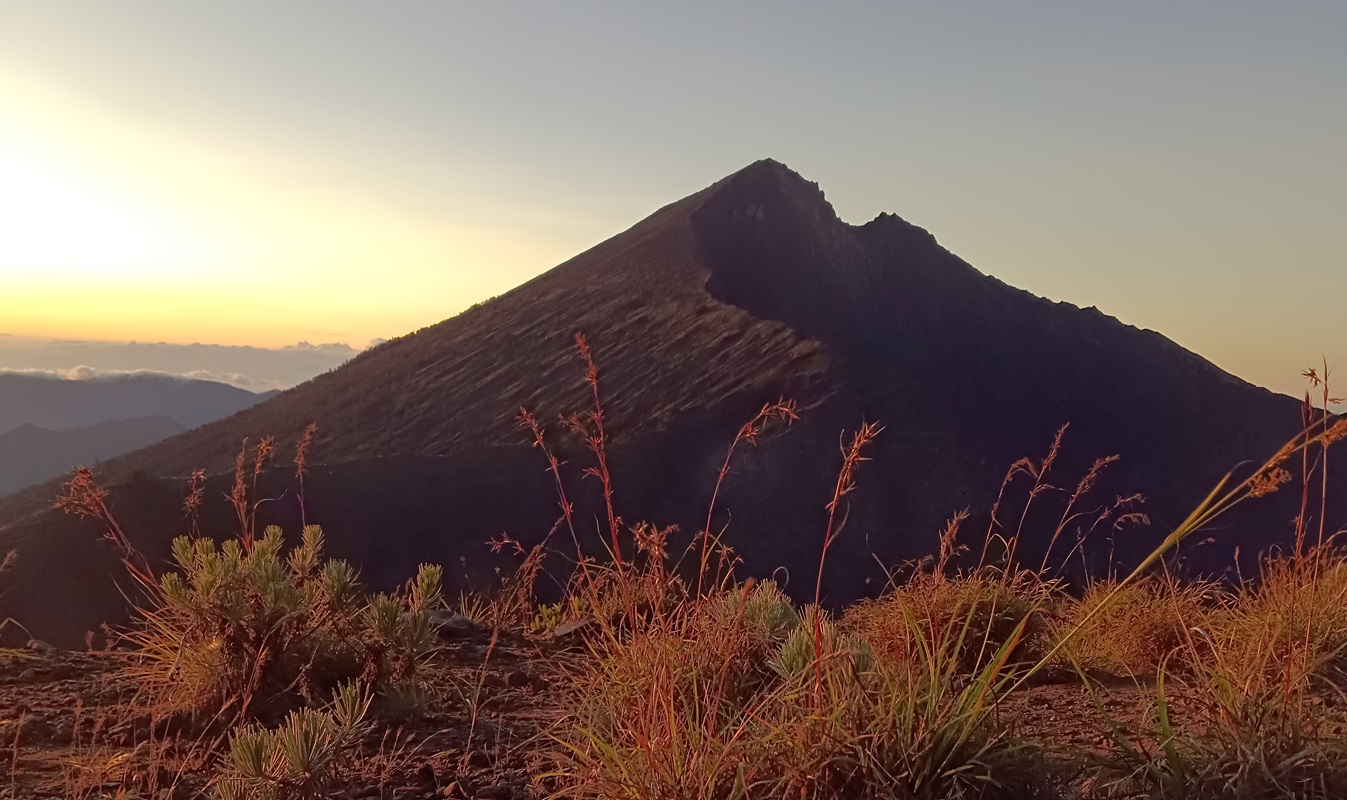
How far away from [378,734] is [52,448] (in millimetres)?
142893

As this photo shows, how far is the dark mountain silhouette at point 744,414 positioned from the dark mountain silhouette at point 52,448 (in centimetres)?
7665

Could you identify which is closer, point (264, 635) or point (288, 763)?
point (288, 763)

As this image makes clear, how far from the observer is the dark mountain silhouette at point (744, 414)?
2939cm

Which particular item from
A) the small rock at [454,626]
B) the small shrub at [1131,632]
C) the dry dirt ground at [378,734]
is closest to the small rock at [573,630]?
the small rock at [454,626]

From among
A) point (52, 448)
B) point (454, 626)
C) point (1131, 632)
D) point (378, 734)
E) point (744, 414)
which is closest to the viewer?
point (378, 734)

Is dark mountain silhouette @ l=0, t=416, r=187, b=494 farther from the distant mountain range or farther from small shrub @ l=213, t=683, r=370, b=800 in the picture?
small shrub @ l=213, t=683, r=370, b=800

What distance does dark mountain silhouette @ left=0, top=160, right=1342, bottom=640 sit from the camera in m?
29.4

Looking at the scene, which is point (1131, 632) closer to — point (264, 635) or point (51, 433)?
point (264, 635)

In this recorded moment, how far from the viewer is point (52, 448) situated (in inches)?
4594

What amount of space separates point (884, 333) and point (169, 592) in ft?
136

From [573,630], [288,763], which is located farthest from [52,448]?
[288,763]

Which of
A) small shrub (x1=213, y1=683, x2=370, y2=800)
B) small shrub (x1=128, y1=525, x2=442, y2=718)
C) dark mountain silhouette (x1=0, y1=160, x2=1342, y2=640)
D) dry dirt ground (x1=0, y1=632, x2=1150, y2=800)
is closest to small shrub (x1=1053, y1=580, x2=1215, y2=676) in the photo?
dry dirt ground (x1=0, y1=632, x2=1150, y2=800)

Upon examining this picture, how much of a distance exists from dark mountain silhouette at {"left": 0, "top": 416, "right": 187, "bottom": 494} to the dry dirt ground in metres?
111

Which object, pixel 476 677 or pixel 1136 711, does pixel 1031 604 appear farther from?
pixel 476 677
